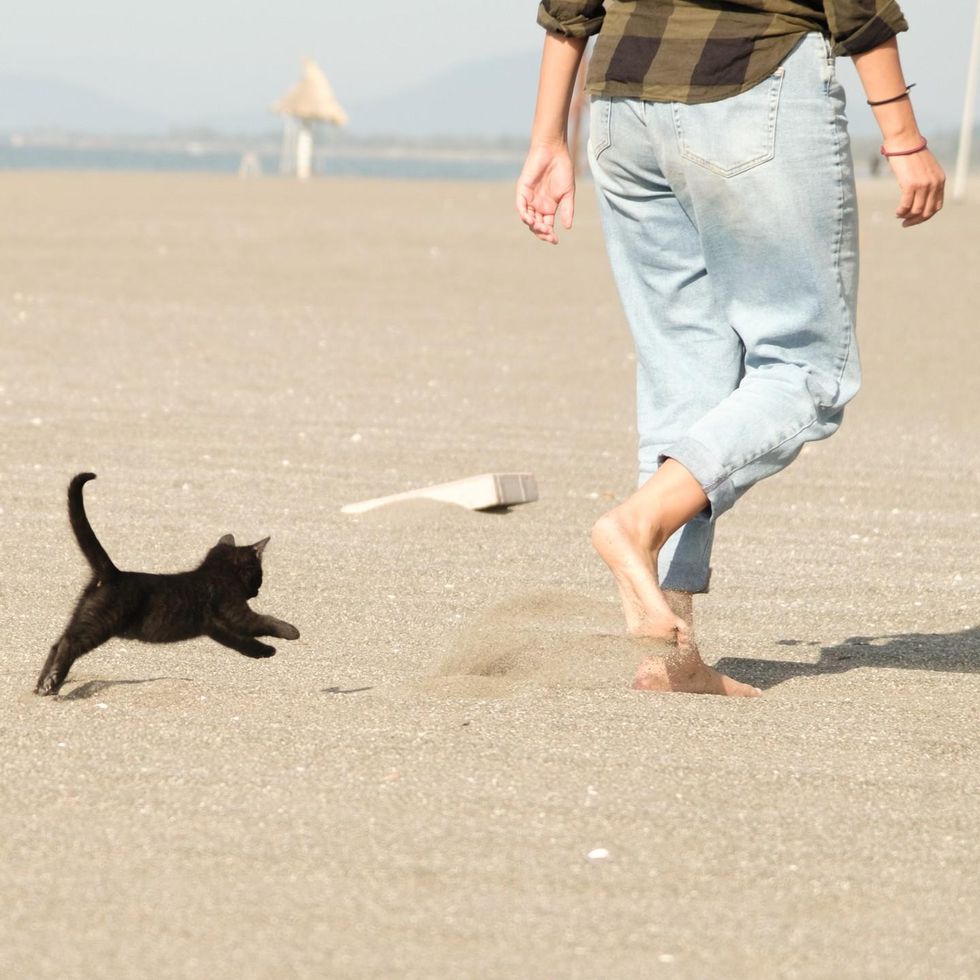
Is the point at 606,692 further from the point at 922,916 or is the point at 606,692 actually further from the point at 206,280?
the point at 206,280

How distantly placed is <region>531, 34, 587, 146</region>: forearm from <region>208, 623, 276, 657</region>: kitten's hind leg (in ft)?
4.28

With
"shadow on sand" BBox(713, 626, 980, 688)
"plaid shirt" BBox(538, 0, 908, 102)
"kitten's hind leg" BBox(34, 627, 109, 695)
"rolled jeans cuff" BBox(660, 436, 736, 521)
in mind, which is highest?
"plaid shirt" BBox(538, 0, 908, 102)

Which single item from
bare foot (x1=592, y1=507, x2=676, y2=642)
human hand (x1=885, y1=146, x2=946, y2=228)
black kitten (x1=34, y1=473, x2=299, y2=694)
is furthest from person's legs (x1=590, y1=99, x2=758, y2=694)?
black kitten (x1=34, y1=473, x2=299, y2=694)

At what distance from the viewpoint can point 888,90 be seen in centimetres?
349

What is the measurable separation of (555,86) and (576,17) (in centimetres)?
17

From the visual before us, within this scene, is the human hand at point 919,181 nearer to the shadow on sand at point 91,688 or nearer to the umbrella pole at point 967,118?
the shadow on sand at point 91,688

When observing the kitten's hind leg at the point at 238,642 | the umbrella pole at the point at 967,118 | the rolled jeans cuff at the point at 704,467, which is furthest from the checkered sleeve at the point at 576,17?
the umbrella pole at the point at 967,118

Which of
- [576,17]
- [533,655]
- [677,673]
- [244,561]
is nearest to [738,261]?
[576,17]

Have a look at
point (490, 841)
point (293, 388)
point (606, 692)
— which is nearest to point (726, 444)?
point (606, 692)

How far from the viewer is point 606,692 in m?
3.79

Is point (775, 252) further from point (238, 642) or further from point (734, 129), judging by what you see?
point (238, 642)

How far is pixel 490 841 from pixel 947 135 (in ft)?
476

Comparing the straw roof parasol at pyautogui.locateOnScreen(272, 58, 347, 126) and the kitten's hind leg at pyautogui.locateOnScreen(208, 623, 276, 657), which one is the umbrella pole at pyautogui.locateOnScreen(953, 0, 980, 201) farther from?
the kitten's hind leg at pyautogui.locateOnScreen(208, 623, 276, 657)

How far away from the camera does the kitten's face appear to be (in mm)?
3910
